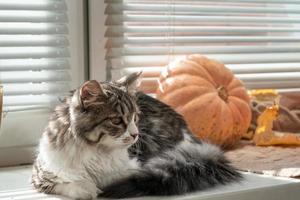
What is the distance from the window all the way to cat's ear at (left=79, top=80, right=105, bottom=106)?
49 centimetres

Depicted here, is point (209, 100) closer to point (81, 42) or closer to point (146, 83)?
point (146, 83)

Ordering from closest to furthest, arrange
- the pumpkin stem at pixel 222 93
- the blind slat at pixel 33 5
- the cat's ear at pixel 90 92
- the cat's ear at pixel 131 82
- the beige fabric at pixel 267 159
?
the cat's ear at pixel 90 92
the cat's ear at pixel 131 82
the beige fabric at pixel 267 159
the blind slat at pixel 33 5
the pumpkin stem at pixel 222 93

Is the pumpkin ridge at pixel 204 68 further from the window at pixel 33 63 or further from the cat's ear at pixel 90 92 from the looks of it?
the cat's ear at pixel 90 92

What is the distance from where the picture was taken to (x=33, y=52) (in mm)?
1642

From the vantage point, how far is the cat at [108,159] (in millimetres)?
1215

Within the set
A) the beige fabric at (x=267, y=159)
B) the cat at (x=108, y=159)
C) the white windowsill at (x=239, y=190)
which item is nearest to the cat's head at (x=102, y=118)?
the cat at (x=108, y=159)

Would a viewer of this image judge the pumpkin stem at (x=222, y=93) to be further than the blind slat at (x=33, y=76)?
Yes

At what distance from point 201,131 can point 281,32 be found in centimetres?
64

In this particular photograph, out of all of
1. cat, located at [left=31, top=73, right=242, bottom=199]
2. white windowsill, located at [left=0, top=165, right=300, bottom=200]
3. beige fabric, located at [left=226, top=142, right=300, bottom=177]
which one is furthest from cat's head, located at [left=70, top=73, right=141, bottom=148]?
beige fabric, located at [left=226, top=142, right=300, bottom=177]

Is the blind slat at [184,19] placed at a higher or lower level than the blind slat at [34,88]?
higher

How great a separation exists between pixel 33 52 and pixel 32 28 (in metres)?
0.07

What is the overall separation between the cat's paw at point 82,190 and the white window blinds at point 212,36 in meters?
0.56

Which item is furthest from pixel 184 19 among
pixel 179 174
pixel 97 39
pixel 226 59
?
pixel 179 174

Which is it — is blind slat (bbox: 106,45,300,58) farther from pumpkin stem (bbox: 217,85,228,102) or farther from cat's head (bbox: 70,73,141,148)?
cat's head (bbox: 70,73,141,148)
